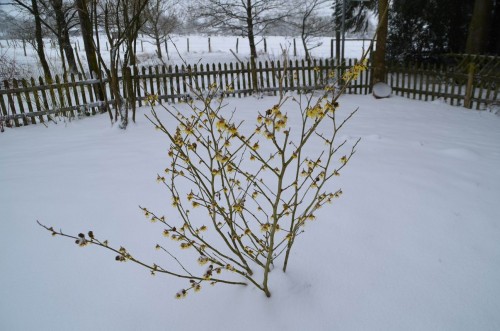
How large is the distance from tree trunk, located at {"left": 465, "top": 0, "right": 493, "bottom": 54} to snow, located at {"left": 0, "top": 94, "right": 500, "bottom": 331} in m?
7.55

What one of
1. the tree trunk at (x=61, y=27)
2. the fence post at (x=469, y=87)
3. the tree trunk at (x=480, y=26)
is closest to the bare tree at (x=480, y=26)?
the tree trunk at (x=480, y=26)

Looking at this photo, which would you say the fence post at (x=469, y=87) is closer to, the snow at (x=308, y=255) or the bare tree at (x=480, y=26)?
the bare tree at (x=480, y=26)

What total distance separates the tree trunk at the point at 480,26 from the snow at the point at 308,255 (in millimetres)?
7549

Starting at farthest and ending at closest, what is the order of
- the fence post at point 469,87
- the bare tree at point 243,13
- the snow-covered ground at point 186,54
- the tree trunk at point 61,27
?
1. the snow-covered ground at point 186,54
2. the bare tree at point 243,13
3. the tree trunk at point 61,27
4. the fence post at point 469,87

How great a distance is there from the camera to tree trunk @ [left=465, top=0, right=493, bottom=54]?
379 inches

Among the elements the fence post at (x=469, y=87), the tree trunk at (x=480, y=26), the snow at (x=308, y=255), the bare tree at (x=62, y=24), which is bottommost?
the snow at (x=308, y=255)

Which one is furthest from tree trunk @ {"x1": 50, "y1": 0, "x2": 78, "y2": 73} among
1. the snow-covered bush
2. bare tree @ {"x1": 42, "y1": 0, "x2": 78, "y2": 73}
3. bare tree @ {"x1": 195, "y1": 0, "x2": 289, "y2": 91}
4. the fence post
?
the fence post

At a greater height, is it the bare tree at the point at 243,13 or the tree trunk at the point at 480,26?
the bare tree at the point at 243,13

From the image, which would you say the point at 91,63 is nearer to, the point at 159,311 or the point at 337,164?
the point at 337,164

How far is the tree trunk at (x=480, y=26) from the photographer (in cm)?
962

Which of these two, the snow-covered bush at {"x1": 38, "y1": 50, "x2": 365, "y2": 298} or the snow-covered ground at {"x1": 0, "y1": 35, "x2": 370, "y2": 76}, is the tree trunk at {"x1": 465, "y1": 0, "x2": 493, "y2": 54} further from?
the snow-covered bush at {"x1": 38, "y1": 50, "x2": 365, "y2": 298}

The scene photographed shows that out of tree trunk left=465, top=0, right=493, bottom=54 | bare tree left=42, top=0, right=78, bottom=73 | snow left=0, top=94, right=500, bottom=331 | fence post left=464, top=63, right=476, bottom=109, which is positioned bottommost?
snow left=0, top=94, right=500, bottom=331

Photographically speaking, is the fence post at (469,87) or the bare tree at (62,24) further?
the bare tree at (62,24)

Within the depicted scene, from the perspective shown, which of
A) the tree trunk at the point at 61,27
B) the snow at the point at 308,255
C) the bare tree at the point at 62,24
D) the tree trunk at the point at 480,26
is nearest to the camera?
the snow at the point at 308,255
